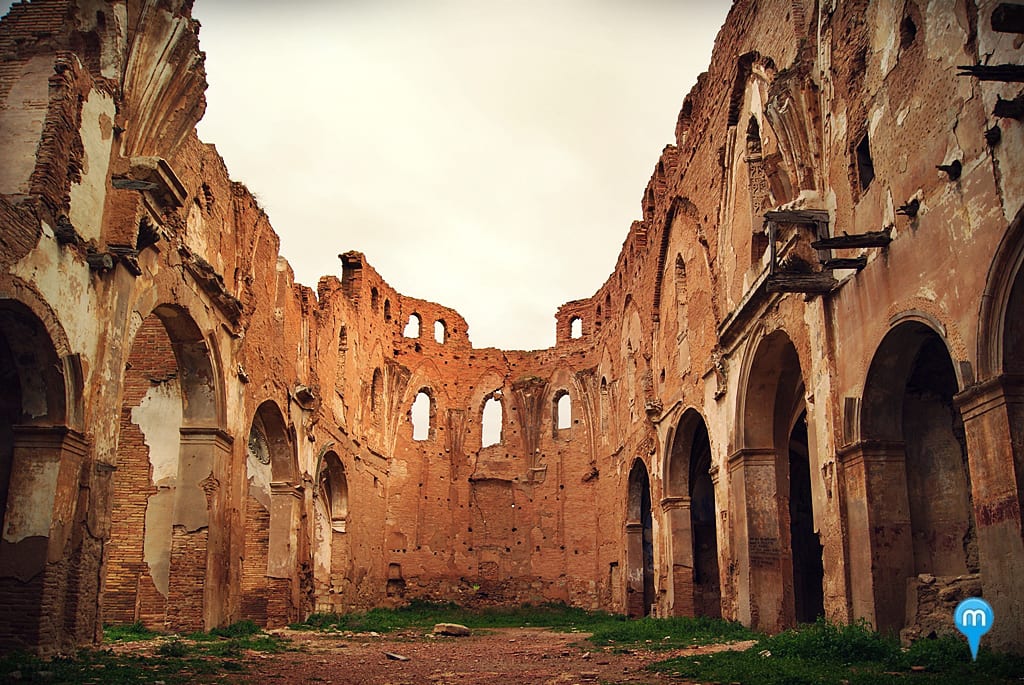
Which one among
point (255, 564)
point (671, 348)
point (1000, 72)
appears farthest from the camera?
point (671, 348)

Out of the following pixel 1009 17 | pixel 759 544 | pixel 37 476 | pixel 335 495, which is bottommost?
pixel 759 544

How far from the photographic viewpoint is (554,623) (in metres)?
22.7

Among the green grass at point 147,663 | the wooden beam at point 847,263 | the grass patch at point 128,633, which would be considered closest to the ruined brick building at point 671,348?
the wooden beam at point 847,263

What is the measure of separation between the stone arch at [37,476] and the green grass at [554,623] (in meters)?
8.14

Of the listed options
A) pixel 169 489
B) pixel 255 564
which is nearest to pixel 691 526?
pixel 255 564

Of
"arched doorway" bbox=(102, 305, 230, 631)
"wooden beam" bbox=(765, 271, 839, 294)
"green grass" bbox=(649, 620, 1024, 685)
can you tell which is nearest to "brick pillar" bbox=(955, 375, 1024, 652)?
"green grass" bbox=(649, 620, 1024, 685)

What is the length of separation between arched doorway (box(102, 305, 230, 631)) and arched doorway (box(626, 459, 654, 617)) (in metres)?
11.9

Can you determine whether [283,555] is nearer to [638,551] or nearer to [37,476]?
[37,476]

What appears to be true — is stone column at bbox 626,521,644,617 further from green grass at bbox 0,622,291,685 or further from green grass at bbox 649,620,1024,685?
green grass at bbox 649,620,1024,685

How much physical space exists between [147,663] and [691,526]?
41.2 ft

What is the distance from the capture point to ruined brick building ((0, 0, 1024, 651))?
866cm

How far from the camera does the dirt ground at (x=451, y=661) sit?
30.4 feet

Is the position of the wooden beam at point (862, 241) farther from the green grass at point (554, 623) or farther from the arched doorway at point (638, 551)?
the arched doorway at point (638, 551)

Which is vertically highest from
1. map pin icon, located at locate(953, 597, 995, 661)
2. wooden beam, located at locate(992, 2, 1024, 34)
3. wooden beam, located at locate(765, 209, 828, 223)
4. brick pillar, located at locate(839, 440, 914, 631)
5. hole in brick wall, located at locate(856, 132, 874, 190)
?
hole in brick wall, located at locate(856, 132, 874, 190)
